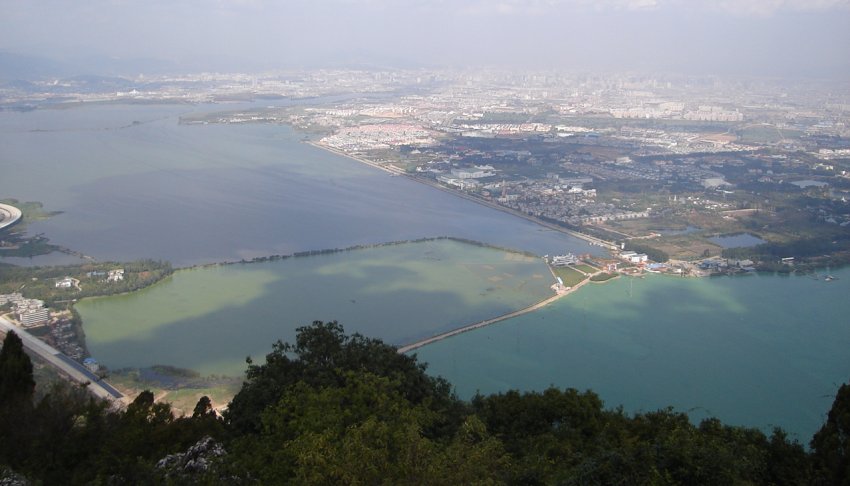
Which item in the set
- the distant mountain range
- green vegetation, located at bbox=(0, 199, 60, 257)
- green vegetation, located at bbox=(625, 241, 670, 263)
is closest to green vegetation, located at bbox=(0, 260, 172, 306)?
green vegetation, located at bbox=(0, 199, 60, 257)

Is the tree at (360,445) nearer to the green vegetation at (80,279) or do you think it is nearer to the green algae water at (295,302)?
the green algae water at (295,302)

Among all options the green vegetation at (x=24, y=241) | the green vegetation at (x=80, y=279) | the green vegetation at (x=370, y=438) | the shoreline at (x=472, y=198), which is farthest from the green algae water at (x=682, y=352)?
the green vegetation at (x=24, y=241)

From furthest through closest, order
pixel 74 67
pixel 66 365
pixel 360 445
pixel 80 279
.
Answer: pixel 74 67 < pixel 80 279 < pixel 66 365 < pixel 360 445

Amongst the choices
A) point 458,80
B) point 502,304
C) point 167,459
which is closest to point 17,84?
point 458,80

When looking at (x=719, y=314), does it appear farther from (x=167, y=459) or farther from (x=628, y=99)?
(x=628, y=99)

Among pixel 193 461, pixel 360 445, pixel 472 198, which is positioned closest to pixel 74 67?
pixel 472 198

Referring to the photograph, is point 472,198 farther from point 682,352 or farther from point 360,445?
point 360,445
